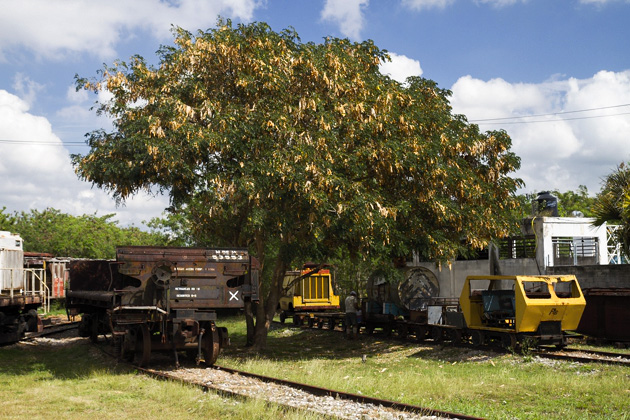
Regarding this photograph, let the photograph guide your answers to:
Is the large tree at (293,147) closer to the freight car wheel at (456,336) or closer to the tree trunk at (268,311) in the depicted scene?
the tree trunk at (268,311)

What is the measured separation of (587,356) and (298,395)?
9.42 metres

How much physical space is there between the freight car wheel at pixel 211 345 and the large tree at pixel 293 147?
313cm

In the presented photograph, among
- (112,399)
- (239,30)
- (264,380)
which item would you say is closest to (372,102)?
(239,30)

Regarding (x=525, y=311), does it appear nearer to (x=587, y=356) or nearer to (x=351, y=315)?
(x=587, y=356)

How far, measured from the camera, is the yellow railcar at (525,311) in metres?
17.4

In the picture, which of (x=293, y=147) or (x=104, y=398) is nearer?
(x=104, y=398)

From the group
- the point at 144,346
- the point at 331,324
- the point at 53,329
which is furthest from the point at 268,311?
the point at 53,329

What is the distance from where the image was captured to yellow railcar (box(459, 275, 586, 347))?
1741 centimetres

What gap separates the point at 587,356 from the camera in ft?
56.2

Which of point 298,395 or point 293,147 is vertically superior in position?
point 293,147

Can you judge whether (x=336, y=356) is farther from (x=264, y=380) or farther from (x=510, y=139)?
(x=510, y=139)

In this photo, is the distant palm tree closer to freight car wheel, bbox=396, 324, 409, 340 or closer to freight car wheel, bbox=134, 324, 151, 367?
freight car wheel, bbox=396, 324, 409, 340

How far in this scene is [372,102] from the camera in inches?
752

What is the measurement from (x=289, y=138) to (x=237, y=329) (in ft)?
46.7
